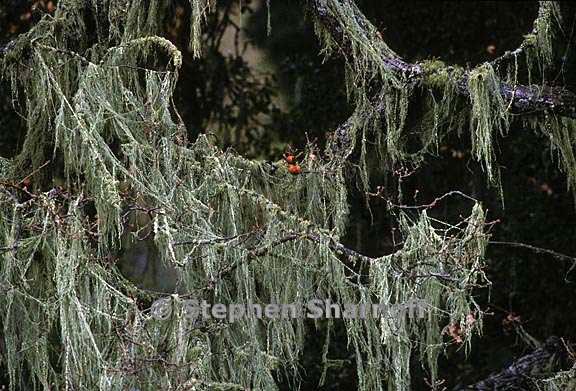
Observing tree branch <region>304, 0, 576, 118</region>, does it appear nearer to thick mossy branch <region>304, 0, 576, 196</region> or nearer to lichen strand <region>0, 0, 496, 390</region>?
thick mossy branch <region>304, 0, 576, 196</region>

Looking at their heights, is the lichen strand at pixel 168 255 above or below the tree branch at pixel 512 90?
below

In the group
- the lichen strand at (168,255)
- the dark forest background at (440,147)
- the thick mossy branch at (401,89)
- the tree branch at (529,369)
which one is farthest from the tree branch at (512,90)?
the dark forest background at (440,147)

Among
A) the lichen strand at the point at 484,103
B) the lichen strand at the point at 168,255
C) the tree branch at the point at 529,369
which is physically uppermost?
the lichen strand at the point at 484,103

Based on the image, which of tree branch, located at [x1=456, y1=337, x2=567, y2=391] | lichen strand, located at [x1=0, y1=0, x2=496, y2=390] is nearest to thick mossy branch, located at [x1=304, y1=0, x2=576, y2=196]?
lichen strand, located at [x1=0, y1=0, x2=496, y2=390]

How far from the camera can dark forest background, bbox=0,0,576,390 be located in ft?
17.7

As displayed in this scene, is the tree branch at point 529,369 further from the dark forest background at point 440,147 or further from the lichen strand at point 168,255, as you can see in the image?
the dark forest background at point 440,147

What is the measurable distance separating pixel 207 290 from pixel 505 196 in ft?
9.56

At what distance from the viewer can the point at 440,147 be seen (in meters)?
5.60

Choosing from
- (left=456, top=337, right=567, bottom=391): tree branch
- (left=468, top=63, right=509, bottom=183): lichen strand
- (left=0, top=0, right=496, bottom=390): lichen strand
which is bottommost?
(left=456, top=337, right=567, bottom=391): tree branch

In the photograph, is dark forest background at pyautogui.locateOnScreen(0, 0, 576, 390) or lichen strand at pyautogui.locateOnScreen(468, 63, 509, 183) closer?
lichen strand at pyautogui.locateOnScreen(468, 63, 509, 183)

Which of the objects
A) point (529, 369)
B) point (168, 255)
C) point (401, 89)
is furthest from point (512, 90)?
point (168, 255)

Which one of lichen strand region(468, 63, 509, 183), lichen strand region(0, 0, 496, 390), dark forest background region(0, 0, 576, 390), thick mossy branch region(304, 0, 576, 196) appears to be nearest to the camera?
lichen strand region(0, 0, 496, 390)

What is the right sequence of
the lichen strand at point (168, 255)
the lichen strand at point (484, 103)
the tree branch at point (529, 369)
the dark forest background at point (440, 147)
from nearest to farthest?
the lichen strand at point (168, 255) < the lichen strand at point (484, 103) < the tree branch at point (529, 369) < the dark forest background at point (440, 147)

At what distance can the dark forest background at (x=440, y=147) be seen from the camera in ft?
Result: 17.7
